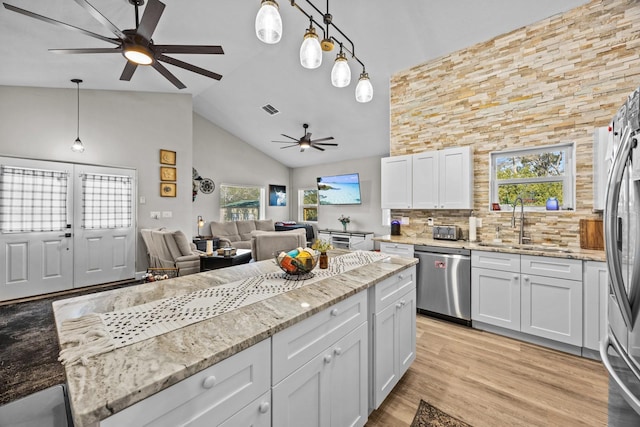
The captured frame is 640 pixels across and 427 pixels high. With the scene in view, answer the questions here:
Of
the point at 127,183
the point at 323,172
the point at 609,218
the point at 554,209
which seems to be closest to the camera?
the point at 609,218

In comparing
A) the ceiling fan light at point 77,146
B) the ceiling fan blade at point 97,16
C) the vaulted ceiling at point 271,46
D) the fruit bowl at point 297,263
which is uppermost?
the vaulted ceiling at point 271,46

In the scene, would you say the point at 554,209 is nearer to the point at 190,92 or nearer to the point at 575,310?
the point at 575,310

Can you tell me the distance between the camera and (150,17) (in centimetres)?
214

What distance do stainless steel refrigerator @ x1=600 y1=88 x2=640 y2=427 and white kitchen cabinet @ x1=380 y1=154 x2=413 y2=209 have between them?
2685 millimetres

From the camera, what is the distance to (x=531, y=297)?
2.60 metres

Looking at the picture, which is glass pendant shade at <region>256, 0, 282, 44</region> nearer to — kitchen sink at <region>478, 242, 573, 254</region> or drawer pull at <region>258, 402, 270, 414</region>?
drawer pull at <region>258, 402, 270, 414</region>

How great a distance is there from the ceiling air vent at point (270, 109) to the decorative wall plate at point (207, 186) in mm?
2337

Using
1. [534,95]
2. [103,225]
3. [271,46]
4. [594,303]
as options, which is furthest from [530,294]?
[103,225]

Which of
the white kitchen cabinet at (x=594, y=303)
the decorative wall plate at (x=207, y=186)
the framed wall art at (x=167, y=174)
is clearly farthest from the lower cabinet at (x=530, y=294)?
the decorative wall plate at (x=207, y=186)

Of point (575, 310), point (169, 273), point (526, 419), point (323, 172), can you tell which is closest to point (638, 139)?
point (526, 419)

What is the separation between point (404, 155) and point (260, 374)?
364 cm

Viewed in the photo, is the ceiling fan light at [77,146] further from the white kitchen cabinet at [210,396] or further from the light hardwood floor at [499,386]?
the light hardwood floor at [499,386]

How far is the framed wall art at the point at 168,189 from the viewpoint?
5.17 m

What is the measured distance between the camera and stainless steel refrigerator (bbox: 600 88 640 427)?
91 cm
